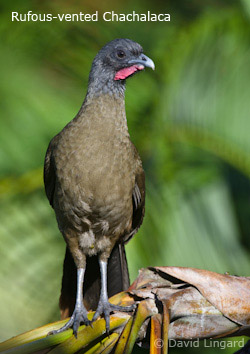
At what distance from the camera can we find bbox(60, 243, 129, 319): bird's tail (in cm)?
384

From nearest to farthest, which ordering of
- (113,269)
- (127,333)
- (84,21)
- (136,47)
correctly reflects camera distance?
(127,333), (136,47), (113,269), (84,21)

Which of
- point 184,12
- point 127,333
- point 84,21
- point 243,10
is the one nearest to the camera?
point 127,333

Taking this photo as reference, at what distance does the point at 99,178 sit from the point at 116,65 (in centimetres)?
77

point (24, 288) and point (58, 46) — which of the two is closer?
point (24, 288)

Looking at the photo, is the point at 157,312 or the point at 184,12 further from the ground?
the point at 184,12

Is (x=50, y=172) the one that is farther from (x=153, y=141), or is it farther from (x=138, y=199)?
(x=153, y=141)

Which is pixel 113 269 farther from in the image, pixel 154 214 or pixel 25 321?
pixel 25 321

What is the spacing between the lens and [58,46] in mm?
4980

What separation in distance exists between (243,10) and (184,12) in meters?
0.93

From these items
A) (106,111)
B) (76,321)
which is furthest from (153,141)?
(76,321)

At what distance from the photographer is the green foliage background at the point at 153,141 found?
4.29 meters

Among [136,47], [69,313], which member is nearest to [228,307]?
[69,313]

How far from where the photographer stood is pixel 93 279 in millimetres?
4027

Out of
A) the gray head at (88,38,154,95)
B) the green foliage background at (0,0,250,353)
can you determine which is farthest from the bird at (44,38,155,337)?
the green foliage background at (0,0,250,353)
